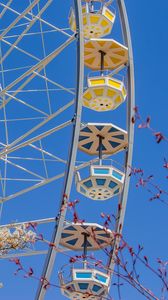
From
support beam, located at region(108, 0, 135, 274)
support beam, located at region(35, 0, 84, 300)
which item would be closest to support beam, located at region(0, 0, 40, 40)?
support beam, located at region(35, 0, 84, 300)

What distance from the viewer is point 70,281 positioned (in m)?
16.4

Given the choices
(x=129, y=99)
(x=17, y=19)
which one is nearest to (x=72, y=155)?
(x=129, y=99)

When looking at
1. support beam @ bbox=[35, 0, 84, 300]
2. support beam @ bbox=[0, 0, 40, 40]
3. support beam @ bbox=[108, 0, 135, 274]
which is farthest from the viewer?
support beam @ bbox=[0, 0, 40, 40]

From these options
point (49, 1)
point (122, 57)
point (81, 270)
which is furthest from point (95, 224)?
point (49, 1)

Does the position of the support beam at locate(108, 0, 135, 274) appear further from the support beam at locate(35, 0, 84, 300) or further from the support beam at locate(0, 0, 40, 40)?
the support beam at locate(0, 0, 40, 40)

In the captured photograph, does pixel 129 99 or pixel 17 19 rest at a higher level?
pixel 17 19

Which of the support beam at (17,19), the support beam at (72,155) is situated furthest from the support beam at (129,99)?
the support beam at (17,19)

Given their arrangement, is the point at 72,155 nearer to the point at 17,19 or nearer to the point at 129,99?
the point at 129,99

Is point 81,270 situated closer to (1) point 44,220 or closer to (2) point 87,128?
(1) point 44,220

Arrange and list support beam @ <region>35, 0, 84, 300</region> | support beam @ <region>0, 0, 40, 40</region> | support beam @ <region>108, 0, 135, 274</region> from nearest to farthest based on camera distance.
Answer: support beam @ <region>35, 0, 84, 300</region> → support beam @ <region>108, 0, 135, 274</region> → support beam @ <region>0, 0, 40, 40</region>

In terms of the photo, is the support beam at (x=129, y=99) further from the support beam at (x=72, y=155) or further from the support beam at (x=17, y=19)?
the support beam at (x=17, y=19)

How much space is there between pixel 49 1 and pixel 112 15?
1.96 m

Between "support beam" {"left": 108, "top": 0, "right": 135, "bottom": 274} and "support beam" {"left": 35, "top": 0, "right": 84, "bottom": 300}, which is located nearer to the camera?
"support beam" {"left": 35, "top": 0, "right": 84, "bottom": 300}

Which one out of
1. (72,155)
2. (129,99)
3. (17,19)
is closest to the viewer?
(72,155)
